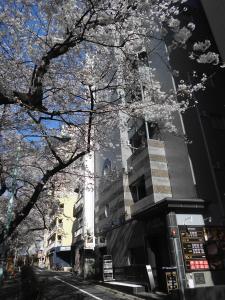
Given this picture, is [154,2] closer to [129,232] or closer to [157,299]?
[157,299]

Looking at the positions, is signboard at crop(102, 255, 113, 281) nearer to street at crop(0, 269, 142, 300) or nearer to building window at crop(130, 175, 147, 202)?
street at crop(0, 269, 142, 300)

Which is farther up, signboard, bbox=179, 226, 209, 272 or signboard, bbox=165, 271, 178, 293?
signboard, bbox=179, 226, 209, 272

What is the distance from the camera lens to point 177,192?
65.5 feet

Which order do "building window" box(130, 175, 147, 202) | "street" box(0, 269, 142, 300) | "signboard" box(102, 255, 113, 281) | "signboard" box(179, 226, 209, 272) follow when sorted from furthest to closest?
"building window" box(130, 175, 147, 202)
"signboard" box(102, 255, 113, 281)
"signboard" box(179, 226, 209, 272)
"street" box(0, 269, 142, 300)

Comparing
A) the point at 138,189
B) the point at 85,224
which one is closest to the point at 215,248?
the point at 138,189

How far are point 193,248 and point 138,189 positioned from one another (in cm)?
857

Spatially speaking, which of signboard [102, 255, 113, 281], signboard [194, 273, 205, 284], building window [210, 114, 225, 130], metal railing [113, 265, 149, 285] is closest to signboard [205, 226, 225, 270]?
signboard [194, 273, 205, 284]

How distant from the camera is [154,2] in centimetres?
1003

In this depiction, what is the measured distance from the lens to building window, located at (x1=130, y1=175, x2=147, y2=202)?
2304 centimetres

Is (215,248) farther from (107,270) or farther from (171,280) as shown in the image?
(107,270)

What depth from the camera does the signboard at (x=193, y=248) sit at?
15820 millimetres

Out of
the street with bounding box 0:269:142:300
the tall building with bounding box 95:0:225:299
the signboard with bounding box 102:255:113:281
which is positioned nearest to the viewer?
the street with bounding box 0:269:142:300

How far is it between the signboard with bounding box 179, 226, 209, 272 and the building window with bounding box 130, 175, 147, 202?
6.43 m

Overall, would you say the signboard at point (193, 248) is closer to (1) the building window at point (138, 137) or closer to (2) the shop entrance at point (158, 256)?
(2) the shop entrance at point (158, 256)
